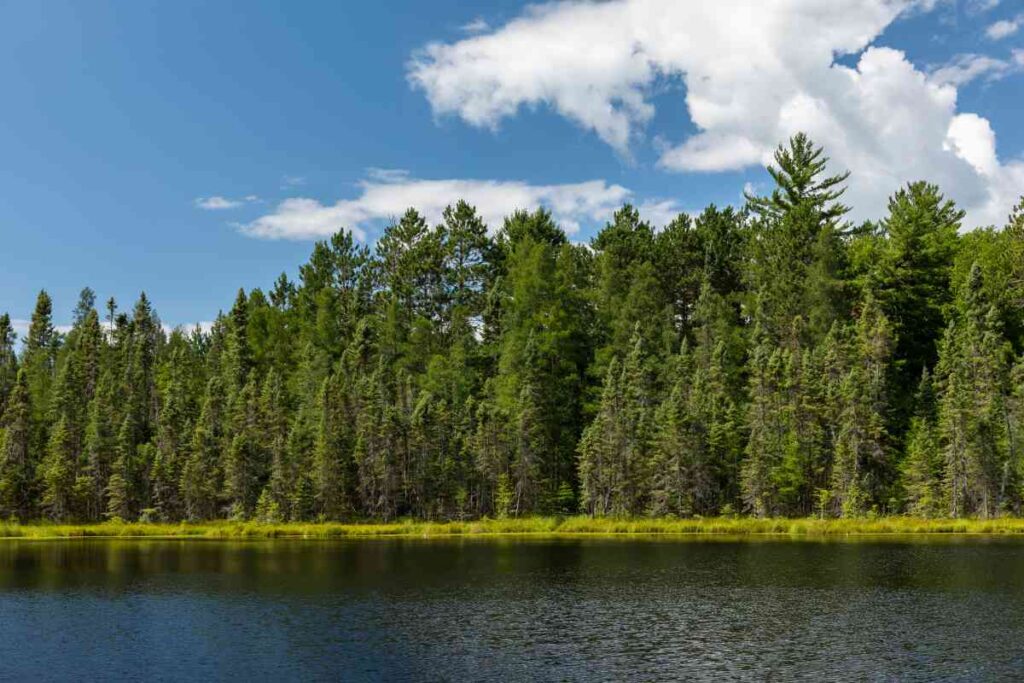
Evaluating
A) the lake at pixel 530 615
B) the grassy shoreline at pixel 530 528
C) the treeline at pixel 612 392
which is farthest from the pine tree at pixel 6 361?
the lake at pixel 530 615

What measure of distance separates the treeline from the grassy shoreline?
3198 mm

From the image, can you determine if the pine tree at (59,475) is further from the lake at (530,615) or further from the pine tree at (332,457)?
the lake at (530,615)

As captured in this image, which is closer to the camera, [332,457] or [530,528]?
[530,528]

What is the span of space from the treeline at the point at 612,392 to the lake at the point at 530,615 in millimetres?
23981

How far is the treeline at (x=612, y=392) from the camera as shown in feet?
319

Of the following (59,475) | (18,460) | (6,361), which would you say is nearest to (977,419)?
(59,475)

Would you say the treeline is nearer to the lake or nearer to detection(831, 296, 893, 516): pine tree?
detection(831, 296, 893, 516): pine tree

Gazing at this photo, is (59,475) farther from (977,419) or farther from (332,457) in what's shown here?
(977,419)

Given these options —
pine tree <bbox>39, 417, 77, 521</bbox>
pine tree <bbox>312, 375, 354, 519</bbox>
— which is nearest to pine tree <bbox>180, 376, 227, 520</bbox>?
pine tree <bbox>312, 375, 354, 519</bbox>

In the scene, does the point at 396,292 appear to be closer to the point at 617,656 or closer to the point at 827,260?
the point at 827,260

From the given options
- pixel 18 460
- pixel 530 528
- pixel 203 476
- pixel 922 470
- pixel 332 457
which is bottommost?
pixel 530 528

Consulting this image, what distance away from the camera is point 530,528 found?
328 ft

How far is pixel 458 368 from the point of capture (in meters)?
121

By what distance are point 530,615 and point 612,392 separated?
2355 inches
